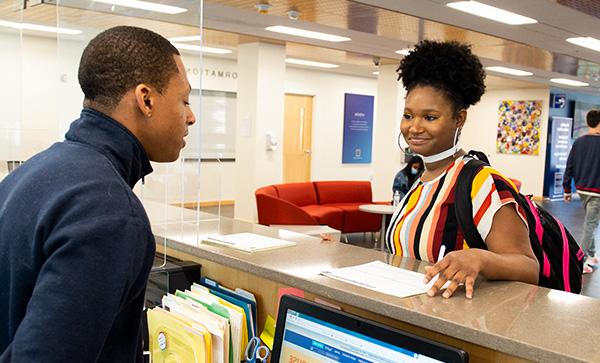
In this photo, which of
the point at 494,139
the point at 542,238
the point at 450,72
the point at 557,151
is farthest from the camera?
the point at 494,139

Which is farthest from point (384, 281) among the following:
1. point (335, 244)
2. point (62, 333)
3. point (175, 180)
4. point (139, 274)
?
point (175, 180)

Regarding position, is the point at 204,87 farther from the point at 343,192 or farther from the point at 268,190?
the point at 268,190

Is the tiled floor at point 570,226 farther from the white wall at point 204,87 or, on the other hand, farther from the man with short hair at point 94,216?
the man with short hair at point 94,216

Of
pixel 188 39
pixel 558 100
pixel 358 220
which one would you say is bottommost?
pixel 358 220

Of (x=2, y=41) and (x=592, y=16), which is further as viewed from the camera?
(x=592, y=16)

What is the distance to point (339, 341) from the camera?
1.23 meters

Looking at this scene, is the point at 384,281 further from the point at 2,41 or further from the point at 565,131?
the point at 565,131

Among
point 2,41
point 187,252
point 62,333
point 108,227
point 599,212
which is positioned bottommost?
point 599,212

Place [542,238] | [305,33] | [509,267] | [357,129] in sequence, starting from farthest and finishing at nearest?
[357,129] < [305,33] < [542,238] < [509,267]

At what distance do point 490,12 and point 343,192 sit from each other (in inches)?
150

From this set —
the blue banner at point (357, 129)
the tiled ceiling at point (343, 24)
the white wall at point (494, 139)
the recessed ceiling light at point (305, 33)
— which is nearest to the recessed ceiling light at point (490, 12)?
the tiled ceiling at point (343, 24)

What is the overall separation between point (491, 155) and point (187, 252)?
14.2 m

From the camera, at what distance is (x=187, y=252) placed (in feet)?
6.11

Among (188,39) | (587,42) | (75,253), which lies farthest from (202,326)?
(587,42)
